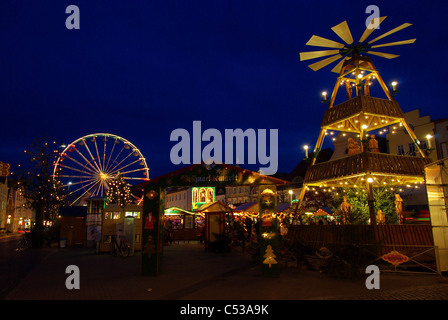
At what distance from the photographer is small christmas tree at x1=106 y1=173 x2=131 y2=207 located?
43156mm

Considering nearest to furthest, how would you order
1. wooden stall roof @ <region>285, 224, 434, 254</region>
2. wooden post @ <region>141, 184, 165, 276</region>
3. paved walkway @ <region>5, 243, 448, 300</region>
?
paved walkway @ <region>5, 243, 448, 300</region>, wooden post @ <region>141, 184, 165, 276</region>, wooden stall roof @ <region>285, 224, 434, 254</region>

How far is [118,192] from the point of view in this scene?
43.9 meters

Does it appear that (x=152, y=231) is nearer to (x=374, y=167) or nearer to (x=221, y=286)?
(x=221, y=286)

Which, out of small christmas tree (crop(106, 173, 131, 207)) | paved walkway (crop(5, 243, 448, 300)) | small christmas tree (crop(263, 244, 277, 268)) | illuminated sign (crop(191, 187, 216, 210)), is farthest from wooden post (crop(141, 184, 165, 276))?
illuminated sign (crop(191, 187, 216, 210))

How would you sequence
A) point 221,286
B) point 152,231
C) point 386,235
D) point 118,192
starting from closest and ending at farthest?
point 221,286 → point 152,231 → point 386,235 → point 118,192

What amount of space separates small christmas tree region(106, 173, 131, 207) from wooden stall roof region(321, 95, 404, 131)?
30539 mm

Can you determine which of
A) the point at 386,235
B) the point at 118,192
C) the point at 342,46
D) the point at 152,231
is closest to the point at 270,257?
the point at 152,231

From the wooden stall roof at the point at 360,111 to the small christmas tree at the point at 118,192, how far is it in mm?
30539

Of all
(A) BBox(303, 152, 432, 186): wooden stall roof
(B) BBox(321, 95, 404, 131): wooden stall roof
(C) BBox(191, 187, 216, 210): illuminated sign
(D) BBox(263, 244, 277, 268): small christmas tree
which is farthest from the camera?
(C) BBox(191, 187, 216, 210): illuminated sign

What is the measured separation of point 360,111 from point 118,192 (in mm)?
34663

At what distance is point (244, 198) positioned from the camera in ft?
201

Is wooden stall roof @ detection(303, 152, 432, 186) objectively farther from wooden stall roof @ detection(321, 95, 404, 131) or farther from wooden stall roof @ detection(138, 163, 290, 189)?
wooden stall roof @ detection(138, 163, 290, 189)

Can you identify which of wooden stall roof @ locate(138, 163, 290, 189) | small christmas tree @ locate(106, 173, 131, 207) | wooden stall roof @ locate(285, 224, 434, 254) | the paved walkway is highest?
small christmas tree @ locate(106, 173, 131, 207)

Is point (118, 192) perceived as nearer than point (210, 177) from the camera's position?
No
